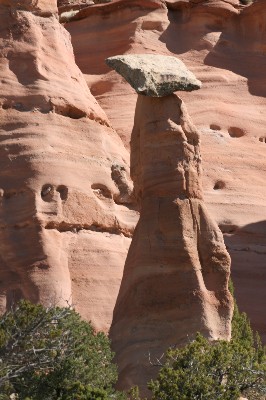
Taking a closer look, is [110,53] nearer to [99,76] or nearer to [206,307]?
[99,76]

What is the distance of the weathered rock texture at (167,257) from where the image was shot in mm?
23703

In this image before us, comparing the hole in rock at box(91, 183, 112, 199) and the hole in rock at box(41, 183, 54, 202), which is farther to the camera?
the hole in rock at box(91, 183, 112, 199)

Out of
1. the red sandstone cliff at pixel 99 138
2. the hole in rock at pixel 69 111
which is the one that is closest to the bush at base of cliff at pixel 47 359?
the red sandstone cliff at pixel 99 138

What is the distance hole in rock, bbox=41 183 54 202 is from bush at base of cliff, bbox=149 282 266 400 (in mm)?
6869

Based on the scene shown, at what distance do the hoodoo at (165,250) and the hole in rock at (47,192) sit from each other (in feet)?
9.12

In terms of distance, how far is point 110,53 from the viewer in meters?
37.5

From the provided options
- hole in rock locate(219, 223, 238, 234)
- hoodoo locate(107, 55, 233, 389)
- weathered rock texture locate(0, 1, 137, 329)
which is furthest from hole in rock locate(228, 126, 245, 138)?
hoodoo locate(107, 55, 233, 389)

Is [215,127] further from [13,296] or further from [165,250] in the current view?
[165,250]

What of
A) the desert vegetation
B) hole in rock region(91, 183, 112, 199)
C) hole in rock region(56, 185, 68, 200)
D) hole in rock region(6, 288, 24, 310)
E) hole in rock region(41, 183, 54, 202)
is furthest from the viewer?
hole in rock region(91, 183, 112, 199)

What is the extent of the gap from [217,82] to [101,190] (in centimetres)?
993

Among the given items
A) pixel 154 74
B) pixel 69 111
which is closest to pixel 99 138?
pixel 69 111

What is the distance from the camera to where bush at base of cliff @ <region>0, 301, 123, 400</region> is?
19750 millimetres

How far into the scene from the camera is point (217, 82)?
1484 inches

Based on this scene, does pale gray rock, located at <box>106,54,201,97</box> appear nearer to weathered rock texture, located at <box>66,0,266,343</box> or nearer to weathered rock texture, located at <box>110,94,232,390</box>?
weathered rock texture, located at <box>110,94,232,390</box>
